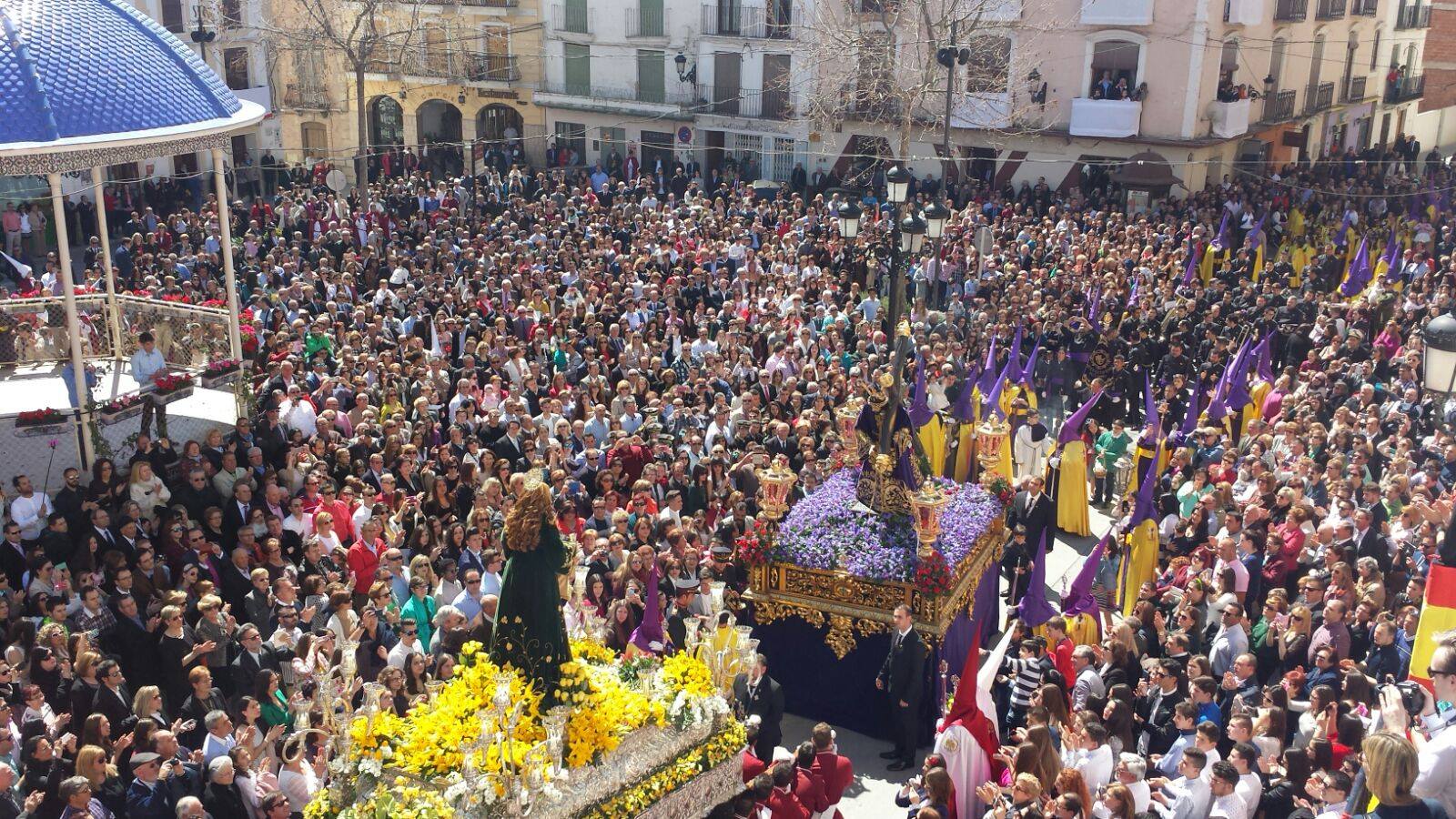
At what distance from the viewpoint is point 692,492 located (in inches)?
517

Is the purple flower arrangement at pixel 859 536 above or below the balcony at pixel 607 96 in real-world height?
below

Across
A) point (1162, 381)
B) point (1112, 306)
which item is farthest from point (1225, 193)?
point (1162, 381)

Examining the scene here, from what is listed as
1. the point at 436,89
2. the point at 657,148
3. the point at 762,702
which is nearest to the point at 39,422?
the point at 762,702

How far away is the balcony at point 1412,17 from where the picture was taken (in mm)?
43625

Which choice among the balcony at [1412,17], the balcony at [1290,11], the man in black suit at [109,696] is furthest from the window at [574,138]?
the man in black suit at [109,696]

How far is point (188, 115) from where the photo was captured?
Result: 12742 mm

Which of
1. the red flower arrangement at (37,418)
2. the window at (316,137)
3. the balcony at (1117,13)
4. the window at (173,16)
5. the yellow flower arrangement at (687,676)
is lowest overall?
the yellow flower arrangement at (687,676)

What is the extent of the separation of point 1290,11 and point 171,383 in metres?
31.5

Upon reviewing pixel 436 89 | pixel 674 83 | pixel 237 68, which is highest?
pixel 237 68

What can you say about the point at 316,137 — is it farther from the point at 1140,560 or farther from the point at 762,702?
the point at 762,702

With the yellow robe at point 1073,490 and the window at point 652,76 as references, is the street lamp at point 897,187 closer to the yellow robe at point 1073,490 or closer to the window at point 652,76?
the yellow robe at point 1073,490

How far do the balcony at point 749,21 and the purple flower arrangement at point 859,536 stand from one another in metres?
26.0

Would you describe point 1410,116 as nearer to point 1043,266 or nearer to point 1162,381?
point 1043,266

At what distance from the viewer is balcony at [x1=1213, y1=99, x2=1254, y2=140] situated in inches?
1276
